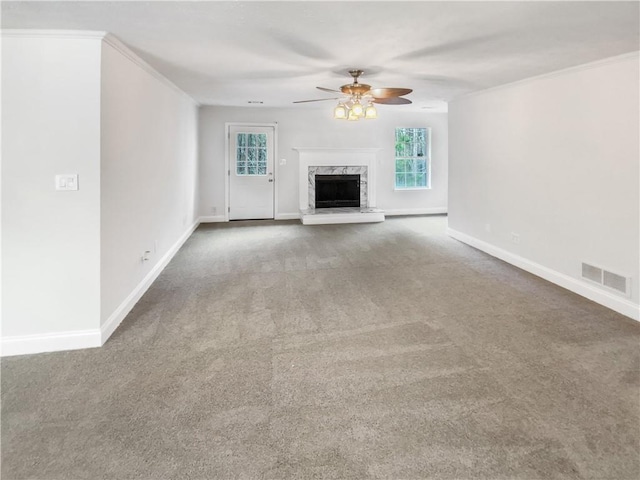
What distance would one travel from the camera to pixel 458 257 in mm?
5043

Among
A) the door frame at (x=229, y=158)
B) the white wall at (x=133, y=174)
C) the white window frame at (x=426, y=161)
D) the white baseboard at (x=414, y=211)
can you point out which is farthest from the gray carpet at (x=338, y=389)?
the white window frame at (x=426, y=161)

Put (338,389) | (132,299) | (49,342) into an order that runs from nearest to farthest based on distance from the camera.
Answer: (338,389) < (49,342) < (132,299)

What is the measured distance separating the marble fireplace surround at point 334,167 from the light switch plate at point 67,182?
5.50m

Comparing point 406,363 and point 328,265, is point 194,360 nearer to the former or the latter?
point 406,363

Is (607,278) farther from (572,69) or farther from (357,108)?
(357,108)

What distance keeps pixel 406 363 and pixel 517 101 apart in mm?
3688

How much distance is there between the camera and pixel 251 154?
7.70 meters

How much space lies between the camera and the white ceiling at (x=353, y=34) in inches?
88.4

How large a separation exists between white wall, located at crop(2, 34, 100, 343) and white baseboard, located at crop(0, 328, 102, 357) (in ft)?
0.09

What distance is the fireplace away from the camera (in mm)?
8078

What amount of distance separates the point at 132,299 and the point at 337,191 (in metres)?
5.47

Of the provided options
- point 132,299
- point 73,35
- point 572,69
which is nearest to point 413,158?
point 572,69

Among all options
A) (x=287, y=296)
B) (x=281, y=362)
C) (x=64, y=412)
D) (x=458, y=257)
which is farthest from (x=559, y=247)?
→ (x=64, y=412)

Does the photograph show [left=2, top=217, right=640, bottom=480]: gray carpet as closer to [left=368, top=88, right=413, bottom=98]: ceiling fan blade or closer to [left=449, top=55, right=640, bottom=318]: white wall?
[left=449, top=55, right=640, bottom=318]: white wall
